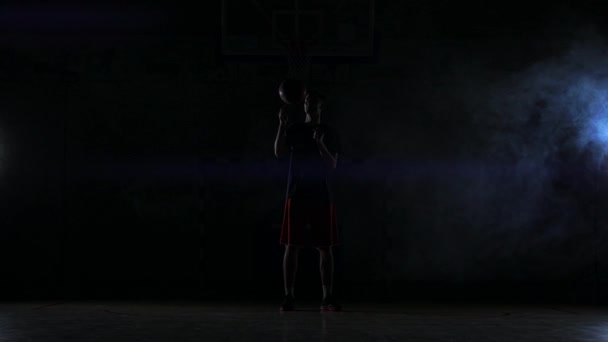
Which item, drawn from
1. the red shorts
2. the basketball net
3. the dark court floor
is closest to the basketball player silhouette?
the red shorts

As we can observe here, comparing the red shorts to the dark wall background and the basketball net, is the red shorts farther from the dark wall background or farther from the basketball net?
the basketball net

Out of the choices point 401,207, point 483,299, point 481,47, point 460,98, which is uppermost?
point 481,47

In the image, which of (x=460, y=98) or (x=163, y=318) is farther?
(x=460, y=98)

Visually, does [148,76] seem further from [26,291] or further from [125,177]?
[26,291]

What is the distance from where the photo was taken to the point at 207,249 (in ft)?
23.2

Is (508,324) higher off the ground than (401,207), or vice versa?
(401,207)

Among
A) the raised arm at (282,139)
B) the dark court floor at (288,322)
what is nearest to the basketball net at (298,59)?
→ the raised arm at (282,139)

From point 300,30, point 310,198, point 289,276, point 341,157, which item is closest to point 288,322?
point 289,276

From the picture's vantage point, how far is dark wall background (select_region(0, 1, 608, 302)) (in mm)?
7066

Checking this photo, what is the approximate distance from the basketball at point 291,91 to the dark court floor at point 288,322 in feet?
4.73

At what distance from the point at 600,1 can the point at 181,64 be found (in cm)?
356

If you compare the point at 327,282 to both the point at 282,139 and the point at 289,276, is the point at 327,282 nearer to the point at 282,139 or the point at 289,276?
the point at 289,276

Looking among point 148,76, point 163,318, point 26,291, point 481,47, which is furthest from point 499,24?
point 26,291

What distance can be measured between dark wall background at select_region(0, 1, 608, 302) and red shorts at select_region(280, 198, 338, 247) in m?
1.29
